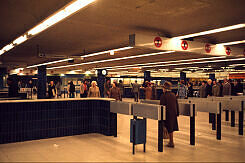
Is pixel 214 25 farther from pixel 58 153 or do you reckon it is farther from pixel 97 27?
pixel 58 153

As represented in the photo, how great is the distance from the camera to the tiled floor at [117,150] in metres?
4.68

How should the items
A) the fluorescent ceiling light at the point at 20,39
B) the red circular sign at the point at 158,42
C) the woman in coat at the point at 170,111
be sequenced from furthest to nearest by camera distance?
1. the fluorescent ceiling light at the point at 20,39
2. the red circular sign at the point at 158,42
3. the woman in coat at the point at 170,111

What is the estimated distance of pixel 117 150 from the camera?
5273mm

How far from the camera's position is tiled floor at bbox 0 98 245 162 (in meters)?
4.68

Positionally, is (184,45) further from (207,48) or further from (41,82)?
(41,82)

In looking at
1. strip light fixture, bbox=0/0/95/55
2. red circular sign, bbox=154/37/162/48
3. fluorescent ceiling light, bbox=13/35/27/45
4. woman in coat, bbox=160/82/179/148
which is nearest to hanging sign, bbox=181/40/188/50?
red circular sign, bbox=154/37/162/48

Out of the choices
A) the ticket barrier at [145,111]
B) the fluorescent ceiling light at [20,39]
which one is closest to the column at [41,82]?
the fluorescent ceiling light at [20,39]

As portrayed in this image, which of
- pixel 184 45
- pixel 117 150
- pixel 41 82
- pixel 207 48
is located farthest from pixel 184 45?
pixel 41 82

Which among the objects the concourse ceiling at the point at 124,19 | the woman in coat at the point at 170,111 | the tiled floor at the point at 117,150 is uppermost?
the concourse ceiling at the point at 124,19

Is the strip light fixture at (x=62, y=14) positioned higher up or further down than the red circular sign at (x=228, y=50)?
higher up

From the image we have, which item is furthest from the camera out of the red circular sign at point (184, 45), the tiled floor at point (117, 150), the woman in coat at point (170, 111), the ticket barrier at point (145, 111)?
the red circular sign at point (184, 45)

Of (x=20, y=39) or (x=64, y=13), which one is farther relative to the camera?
(x=20, y=39)

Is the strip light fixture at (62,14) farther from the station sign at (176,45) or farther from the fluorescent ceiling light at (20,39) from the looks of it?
the station sign at (176,45)

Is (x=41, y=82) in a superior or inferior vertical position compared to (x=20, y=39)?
inferior
